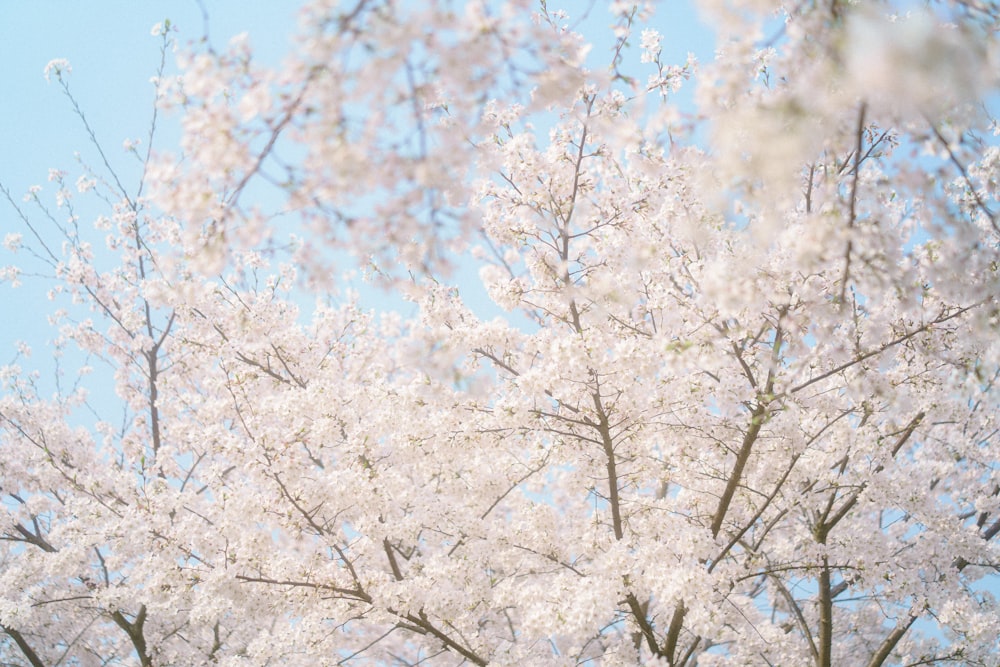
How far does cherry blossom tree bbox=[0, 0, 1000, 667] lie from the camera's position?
2.60m

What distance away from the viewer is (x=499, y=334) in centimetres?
574

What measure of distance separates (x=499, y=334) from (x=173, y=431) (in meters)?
5.26

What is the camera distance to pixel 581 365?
4.80m

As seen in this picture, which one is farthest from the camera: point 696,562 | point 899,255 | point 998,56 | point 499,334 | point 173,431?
point 173,431

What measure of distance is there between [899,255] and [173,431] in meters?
8.32

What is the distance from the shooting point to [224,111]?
2598mm

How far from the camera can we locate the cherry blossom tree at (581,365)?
2.60 meters

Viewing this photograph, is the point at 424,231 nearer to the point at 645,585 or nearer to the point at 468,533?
the point at 645,585

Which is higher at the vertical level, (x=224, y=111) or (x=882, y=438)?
(x=882, y=438)

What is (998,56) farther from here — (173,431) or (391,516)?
(173,431)

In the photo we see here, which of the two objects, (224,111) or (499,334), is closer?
(224,111)

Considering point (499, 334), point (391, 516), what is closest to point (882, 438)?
point (499, 334)

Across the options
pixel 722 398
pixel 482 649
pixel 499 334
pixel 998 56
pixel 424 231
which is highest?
pixel 499 334

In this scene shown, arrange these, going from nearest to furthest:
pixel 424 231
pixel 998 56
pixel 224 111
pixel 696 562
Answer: pixel 998 56 → pixel 224 111 → pixel 424 231 → pixel 696 562
